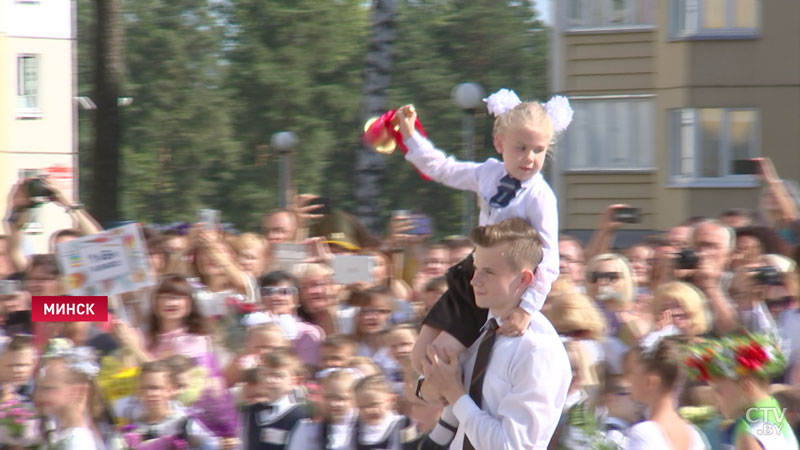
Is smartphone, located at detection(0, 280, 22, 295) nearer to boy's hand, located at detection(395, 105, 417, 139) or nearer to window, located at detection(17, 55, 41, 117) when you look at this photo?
boy's hand, located at detection(395, 105, 417, 139)

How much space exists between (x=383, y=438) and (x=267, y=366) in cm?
70

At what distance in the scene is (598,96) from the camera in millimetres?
21672

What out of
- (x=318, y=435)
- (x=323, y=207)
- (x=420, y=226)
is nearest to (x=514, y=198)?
(x=318, y=435)

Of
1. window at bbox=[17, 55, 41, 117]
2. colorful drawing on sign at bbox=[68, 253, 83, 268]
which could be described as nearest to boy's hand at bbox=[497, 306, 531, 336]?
colorful drawing on sign at bbox=[68, 253, 83, 268]

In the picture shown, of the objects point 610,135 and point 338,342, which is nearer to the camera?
point 338,342

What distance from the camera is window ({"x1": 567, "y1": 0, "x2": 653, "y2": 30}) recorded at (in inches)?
842

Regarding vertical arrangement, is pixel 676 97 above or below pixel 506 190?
above

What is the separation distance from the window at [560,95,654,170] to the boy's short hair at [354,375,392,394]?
16195 millimetres

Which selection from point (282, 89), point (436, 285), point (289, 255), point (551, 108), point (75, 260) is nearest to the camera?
point (551, 108)

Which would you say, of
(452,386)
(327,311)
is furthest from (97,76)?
(452,386)

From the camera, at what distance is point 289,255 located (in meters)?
8.41

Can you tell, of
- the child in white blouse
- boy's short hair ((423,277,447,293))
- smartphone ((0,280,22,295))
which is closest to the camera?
the child in white blouse

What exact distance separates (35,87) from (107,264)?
88.0 ft

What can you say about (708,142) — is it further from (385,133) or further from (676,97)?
(385,133)
